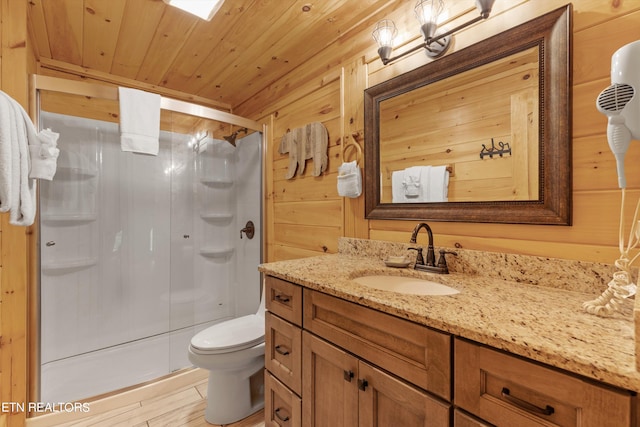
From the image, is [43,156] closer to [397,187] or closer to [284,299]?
[284,299]

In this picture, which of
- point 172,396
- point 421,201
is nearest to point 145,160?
point 172,396

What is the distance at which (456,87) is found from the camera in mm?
1220

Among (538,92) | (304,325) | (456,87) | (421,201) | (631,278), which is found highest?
(456,87)

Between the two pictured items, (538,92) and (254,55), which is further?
(254,55)

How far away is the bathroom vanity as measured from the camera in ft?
1.69

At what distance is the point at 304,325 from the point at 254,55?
1.85 metres

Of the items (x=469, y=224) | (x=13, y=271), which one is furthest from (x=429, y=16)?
(x=13, y=271)

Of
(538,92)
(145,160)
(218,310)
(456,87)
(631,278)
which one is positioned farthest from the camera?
(218,310)

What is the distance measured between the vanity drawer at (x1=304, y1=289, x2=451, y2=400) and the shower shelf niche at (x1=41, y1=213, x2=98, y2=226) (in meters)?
2.09

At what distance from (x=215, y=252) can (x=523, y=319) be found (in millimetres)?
2468

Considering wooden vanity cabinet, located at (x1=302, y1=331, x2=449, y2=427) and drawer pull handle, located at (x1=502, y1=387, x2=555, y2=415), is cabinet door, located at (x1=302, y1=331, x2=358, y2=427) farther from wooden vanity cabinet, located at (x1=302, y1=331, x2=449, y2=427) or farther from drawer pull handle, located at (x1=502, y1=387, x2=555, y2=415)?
drawer pull handle, located at (x1=502, y1=387, x2=555, y2=415)

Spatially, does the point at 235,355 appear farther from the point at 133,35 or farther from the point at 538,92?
the point at 133,35

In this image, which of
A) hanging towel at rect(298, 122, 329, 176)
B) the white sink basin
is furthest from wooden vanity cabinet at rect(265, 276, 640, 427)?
hanging towel at rect(298, 122, 329, 176)

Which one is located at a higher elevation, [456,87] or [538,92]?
[456,87]
